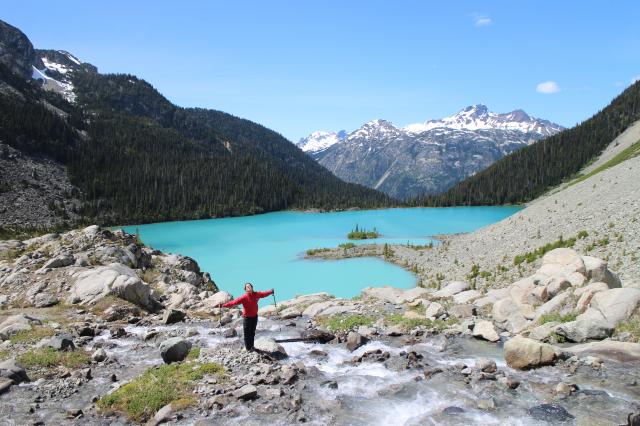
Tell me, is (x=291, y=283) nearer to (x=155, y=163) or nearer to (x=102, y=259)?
(x=102, y=259)

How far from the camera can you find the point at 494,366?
1127 cm

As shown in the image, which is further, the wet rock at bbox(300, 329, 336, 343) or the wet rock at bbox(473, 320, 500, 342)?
the wet rock at bbox(300, 329, 336, 343)

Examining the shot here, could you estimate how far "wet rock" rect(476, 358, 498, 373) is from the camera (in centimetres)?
1126

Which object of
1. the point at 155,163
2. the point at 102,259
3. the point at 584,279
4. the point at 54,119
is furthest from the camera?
the point at 155,163

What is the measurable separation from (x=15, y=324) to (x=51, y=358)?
436 cm

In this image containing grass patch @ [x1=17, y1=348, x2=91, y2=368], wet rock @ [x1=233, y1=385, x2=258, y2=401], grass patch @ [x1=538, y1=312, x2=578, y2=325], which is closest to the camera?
wet rock @ [x1=233, y1=385, x2=258, y2=401]

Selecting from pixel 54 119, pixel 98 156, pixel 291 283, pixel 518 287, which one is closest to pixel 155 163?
pixel 98 156

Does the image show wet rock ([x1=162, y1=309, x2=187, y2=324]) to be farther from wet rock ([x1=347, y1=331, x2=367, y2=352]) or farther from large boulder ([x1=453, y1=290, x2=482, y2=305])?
large boulder ([x1=453, y1=290, x2=482, y2=305])

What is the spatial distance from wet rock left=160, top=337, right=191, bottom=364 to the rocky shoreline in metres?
0.06

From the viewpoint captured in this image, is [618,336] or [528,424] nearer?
[528,424]

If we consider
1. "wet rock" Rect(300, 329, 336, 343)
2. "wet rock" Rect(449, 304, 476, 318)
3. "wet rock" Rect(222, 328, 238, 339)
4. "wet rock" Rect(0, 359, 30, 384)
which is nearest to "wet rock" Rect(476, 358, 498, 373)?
"wet rock" Rect(449, 304, 476, 318)

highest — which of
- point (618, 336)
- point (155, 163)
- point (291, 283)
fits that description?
point (155, 163)

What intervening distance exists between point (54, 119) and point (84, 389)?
168 meters

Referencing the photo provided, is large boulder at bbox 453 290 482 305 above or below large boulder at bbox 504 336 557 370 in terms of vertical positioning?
below
